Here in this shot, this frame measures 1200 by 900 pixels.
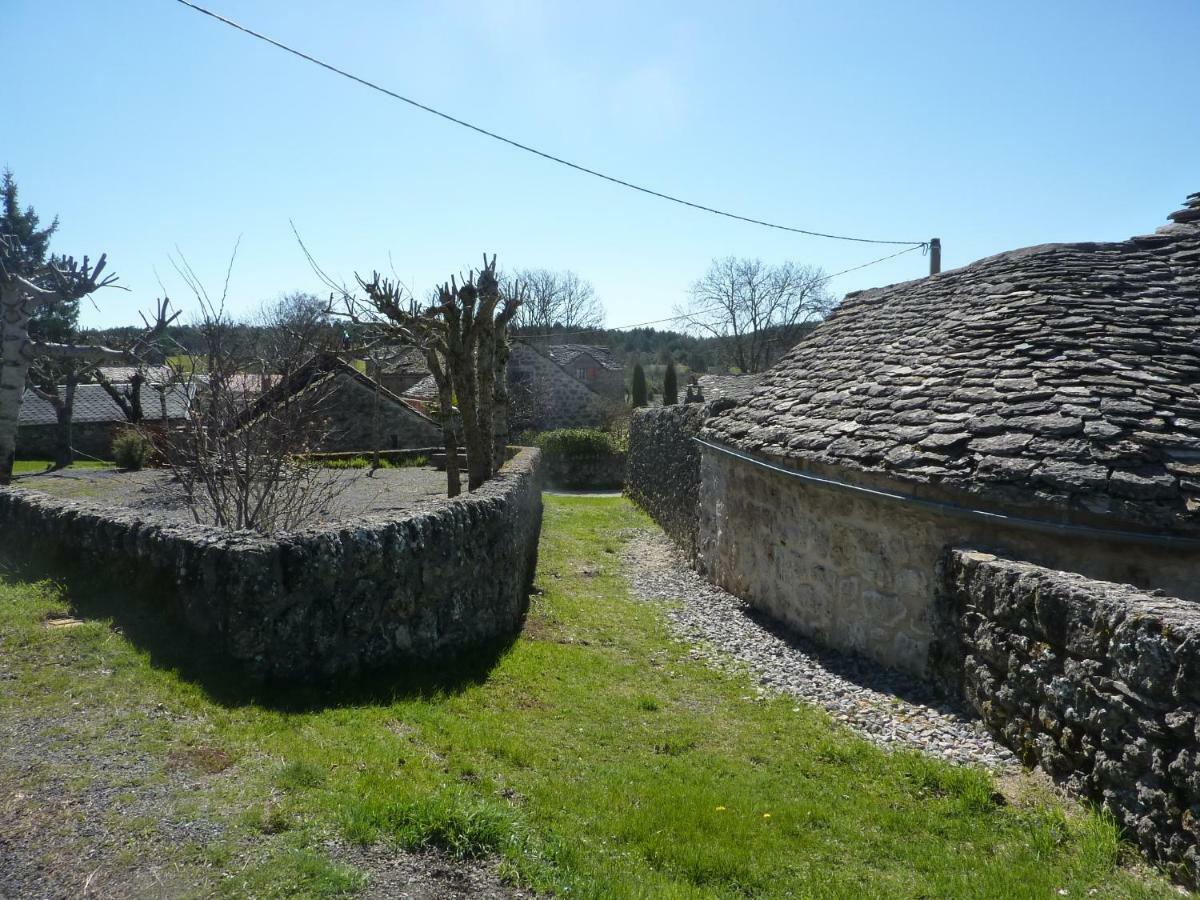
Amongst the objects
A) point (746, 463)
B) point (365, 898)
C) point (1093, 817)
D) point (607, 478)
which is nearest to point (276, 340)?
point (746, 463)

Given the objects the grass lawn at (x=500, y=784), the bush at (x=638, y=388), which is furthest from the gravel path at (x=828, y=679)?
the bush at (x=638, y=388)

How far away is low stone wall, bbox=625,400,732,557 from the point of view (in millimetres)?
14078

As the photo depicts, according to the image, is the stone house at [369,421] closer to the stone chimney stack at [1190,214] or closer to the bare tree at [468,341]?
the bare tree at [468,341]

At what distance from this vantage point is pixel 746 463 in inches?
401

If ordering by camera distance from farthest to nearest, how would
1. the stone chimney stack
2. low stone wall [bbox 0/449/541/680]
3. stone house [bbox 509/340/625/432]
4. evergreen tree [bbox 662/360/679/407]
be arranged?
evergreen tree [bbox 662/360/679/407] < stone house [bbox 509/340/625/432] < the stone chimney stack < low stone wall [bbox 0/449/541/680]

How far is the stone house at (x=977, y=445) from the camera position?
19.3 ft

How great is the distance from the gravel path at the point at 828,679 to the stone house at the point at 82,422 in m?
28.3

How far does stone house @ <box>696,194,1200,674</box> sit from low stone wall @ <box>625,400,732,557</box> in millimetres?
2667

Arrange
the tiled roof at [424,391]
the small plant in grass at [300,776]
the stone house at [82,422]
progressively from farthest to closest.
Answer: the tiled roof at [424,391] < the stone house at [82,422] < the small plant in grass at [300,776]

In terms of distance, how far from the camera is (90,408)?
1373 inches

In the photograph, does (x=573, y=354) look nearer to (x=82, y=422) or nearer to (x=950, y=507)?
(x=82, y=422)

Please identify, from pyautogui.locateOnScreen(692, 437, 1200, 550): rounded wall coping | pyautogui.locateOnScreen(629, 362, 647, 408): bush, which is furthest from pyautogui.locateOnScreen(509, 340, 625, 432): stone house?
pyautogui.locateOnScreen(692, 437, 1200, 550): rounded wall coping

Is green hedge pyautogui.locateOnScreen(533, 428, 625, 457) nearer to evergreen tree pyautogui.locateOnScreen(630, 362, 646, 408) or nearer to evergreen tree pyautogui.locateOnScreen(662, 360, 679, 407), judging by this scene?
evergreen tree pyautogui.locateOnScreen(662, 360, 679, 407)

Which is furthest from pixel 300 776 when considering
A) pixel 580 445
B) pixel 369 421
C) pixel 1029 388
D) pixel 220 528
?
pixel 580 445
